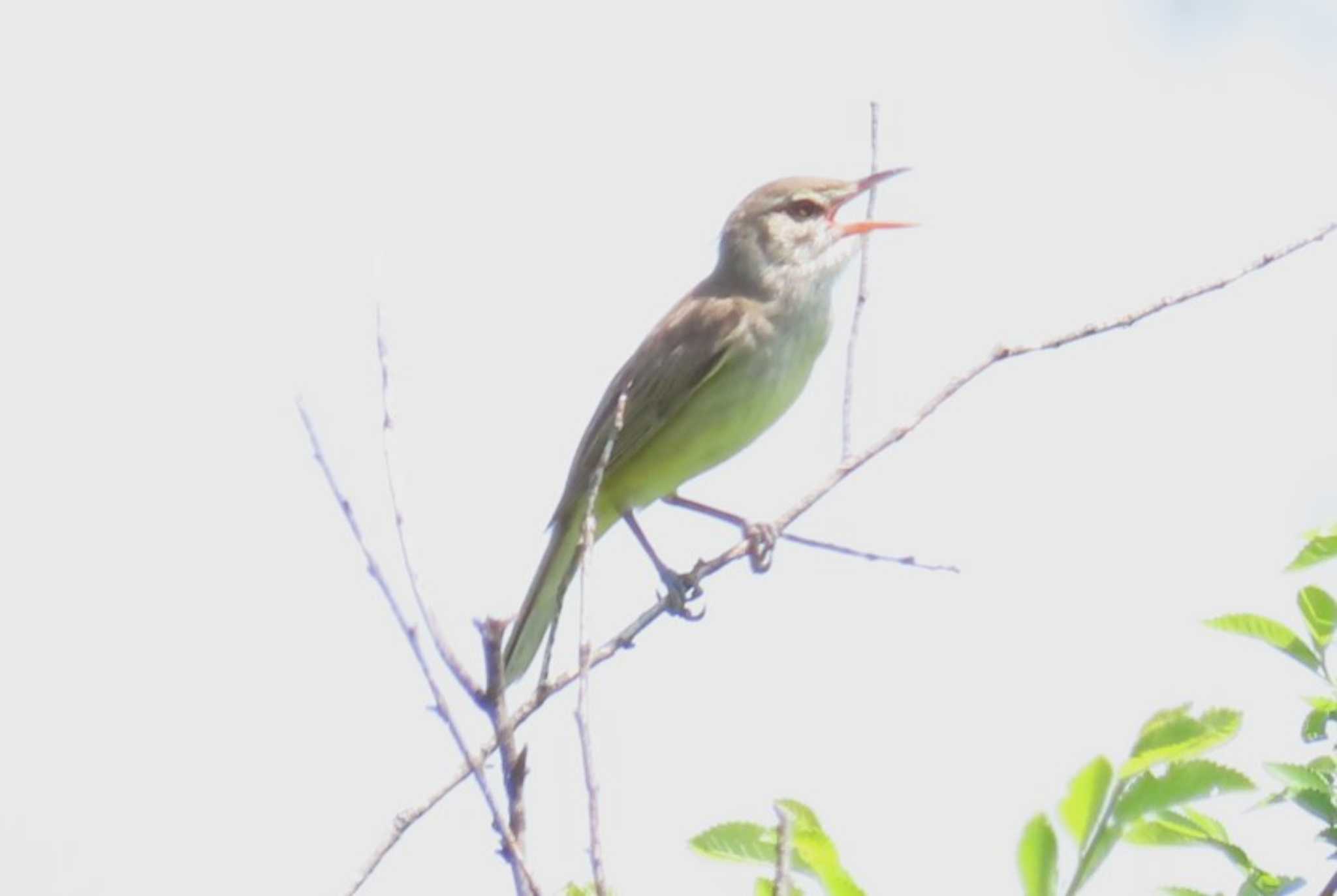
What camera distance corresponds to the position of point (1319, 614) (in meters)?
2.75

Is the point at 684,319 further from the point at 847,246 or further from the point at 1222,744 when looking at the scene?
the point at 1222,744

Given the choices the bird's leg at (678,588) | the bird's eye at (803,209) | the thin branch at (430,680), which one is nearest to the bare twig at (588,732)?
the thin branch at (430,680)

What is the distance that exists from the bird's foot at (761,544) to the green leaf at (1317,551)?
145 centimetres

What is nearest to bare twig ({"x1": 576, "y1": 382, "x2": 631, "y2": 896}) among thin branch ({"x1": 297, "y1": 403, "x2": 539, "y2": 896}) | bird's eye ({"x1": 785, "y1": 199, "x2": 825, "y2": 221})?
thin branch ({"x1": 297, "y1": 403, "x2": 539, "y2": 896})

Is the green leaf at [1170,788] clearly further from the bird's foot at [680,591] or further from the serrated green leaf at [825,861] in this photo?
the bird's foot at [680,591]

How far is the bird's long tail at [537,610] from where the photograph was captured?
6043 mm

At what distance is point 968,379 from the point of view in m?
4.00

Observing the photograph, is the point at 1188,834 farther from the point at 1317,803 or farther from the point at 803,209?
the point at 803,209

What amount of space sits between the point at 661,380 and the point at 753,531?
4.76ft

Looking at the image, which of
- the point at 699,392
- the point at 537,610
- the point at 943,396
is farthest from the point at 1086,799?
the point at 699,392

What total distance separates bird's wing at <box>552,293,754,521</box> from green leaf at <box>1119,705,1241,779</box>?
4048 mm

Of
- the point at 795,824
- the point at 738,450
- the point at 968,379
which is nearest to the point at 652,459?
the point at 738,450

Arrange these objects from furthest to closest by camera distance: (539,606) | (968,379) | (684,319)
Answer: (684,319)
(539,606)
(968,379)

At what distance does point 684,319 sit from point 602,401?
1.41 feet
